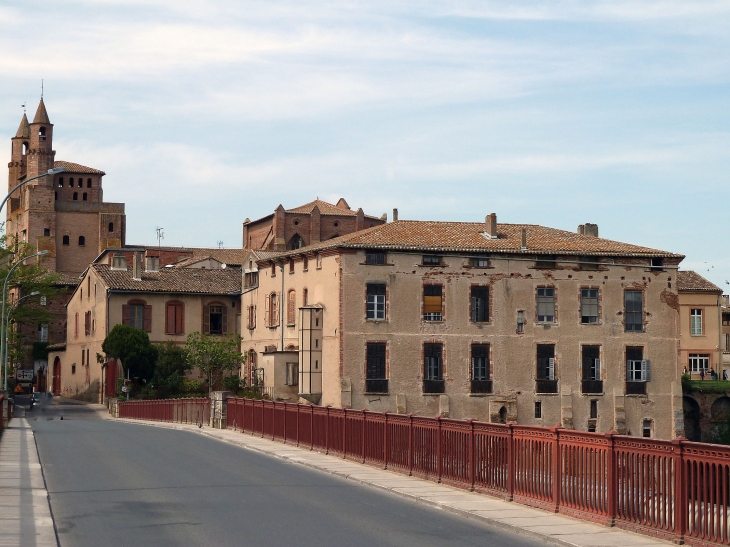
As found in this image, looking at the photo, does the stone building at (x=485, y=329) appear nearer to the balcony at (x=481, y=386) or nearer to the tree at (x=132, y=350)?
the balcony at (x=481, y=386)

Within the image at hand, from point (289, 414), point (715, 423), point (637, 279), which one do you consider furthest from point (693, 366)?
point (289, 414)

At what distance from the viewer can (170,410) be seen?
5362 cm

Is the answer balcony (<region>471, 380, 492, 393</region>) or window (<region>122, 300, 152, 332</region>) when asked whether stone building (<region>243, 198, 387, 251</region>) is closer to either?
window (<region>122, 300, 152, 332</region>)

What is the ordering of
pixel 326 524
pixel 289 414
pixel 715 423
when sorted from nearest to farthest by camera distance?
pixel 326 524
pixel 289 414
pixel 715 423

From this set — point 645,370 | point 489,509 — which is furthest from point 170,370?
point 489,509

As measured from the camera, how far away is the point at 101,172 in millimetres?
135500

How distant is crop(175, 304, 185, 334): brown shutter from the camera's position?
76.6m

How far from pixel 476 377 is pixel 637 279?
1160 centimetres

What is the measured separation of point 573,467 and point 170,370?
57.6 metres

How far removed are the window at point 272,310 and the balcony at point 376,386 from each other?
34.4 feet

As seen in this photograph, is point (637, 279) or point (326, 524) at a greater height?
point (637, 279)

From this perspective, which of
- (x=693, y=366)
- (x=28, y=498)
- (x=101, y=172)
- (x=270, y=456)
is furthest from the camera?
(x=101, y=172)

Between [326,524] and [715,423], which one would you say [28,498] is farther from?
[715,423]

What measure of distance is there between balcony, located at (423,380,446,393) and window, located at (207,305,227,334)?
72.6 ft
